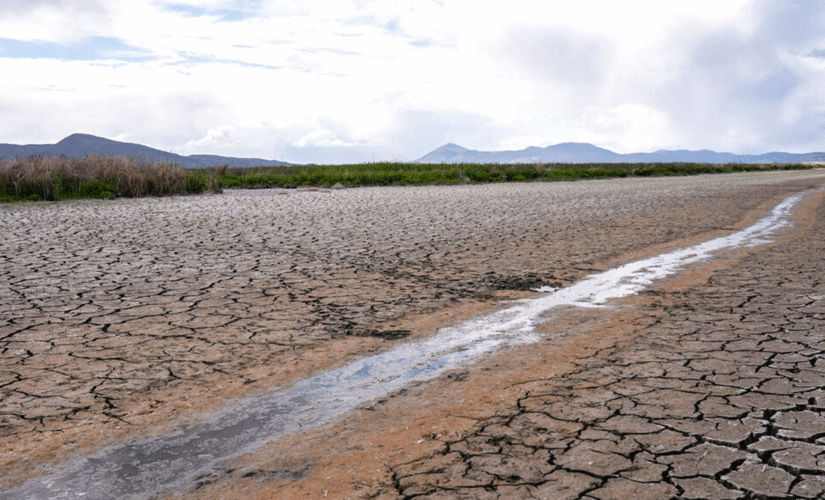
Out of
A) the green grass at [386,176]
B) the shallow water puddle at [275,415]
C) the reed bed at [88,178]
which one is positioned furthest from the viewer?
the green grass at [386,176]

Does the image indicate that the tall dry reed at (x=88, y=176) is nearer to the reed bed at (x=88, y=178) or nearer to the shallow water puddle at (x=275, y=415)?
the reed bed at (x=88, y=178)

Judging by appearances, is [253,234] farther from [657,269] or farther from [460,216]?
[657,269]

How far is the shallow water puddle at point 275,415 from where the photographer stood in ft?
7.91

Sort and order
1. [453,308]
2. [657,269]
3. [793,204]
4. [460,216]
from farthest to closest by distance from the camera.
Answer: [793,204] < [460,216] < [657,269] < [453,308]

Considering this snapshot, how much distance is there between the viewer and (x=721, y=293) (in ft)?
18.1

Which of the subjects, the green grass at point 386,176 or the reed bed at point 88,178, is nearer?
the reed bed at point 88,178

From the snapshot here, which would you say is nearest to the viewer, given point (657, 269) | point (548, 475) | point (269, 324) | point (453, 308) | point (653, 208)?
point (548, 475)

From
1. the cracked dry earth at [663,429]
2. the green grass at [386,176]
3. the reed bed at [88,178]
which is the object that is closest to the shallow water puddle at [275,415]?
the cracked dry earth at [663,429]

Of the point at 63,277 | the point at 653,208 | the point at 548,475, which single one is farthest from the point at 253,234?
the point at 653,208

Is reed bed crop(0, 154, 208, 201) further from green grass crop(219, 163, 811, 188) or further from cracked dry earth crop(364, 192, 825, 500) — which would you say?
cracked dry earth crop(364, 192, 825, 500)

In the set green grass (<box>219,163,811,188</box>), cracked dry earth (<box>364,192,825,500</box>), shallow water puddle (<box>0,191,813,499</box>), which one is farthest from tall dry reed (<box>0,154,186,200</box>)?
cracked dry earth (<box>364,192,825,500</box>)

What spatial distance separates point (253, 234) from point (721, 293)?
6698 millimetres

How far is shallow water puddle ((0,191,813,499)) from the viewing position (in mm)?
2412

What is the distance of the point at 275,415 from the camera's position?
3041 millimetres
